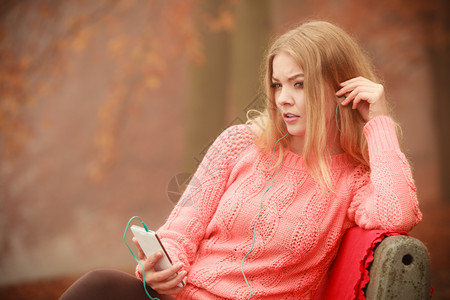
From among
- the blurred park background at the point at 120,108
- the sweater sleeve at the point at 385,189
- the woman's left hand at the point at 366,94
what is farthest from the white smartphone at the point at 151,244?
the blurred park background at the point at 120,108

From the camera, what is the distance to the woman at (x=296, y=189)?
1.39m

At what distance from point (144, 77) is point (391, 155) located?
3.27m

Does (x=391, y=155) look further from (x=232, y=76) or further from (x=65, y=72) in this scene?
(x=65, y=72)

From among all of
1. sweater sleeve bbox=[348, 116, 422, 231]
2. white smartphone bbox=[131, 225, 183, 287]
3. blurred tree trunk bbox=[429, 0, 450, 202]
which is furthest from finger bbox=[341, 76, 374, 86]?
blurred tree trunk bbox=[429, 0, 450, 202]

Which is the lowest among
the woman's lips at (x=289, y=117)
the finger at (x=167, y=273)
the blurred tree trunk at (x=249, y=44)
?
the finger at (x=167, y=273)

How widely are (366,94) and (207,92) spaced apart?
7.15 feet

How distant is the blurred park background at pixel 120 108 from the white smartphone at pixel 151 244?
6.96 feet

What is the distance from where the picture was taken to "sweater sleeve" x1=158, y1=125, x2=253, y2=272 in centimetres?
146

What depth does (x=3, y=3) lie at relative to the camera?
3834 millimetres

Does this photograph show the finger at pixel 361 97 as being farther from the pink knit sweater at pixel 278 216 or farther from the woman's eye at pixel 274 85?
the woman's eye at pixel 274 85

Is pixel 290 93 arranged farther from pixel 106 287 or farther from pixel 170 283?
pixel 106 287

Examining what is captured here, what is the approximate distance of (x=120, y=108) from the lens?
430cm

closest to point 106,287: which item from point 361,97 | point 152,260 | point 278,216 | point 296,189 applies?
point 152,260

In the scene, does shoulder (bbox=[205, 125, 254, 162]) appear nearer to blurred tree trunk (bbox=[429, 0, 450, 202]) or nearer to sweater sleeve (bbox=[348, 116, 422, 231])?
sweater sleeve (bbox=[348, 116, 422, 231])
